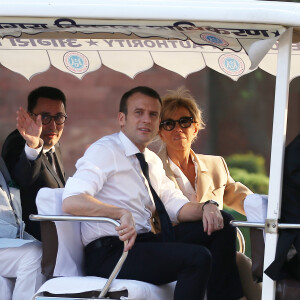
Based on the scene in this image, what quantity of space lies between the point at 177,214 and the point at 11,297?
1060 millimetres

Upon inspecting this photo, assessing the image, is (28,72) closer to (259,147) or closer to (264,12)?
(264,12)

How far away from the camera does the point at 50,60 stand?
6363 millimetres

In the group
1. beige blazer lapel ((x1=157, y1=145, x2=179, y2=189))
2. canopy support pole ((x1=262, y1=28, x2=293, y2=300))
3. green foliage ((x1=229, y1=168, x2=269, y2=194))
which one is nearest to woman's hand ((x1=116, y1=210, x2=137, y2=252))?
canopy support pole ((x1=262, y1=28, x2=293, y2=300))

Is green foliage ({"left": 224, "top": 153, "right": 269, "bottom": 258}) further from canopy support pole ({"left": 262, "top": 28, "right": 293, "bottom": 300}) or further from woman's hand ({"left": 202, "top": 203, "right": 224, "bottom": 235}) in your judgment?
canopy support pole ({"left": 262, "top": 28, "right": 293, "bottom": 300})

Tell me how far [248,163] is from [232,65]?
7.71 metres

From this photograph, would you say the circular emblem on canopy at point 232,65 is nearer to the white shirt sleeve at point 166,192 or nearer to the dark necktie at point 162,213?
the white shirt sleeve at point 166,192

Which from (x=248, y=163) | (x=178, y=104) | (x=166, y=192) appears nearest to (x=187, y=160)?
(x=178, y=104)

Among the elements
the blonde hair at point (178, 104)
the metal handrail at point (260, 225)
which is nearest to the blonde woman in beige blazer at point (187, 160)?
the blonde hair at point (178, 104)

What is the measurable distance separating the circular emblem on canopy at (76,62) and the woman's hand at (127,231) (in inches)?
82.4

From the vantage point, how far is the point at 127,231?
448 cm

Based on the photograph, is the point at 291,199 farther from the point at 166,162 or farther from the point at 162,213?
the point at 166,162

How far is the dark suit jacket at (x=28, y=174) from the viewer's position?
5.34 m

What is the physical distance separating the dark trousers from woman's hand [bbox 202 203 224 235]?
103 millimetres

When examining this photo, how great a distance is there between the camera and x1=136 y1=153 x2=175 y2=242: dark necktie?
4.98 meters
